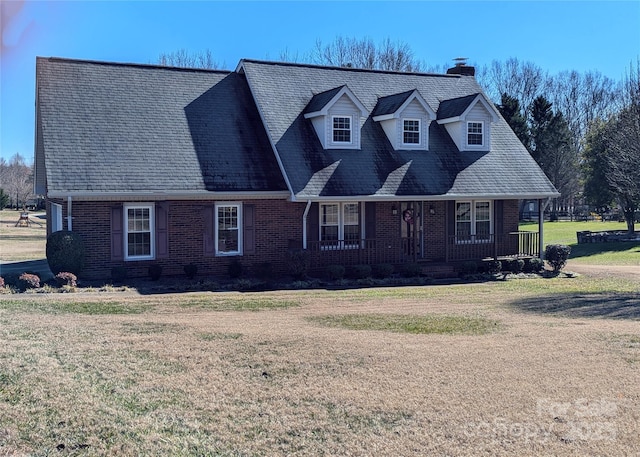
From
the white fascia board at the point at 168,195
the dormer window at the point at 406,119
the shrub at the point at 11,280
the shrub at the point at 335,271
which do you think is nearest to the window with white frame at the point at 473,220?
the dormer window at the point at 406,119

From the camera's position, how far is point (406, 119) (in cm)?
2311

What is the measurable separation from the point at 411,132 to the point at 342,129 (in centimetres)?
277

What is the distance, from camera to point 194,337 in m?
10.1

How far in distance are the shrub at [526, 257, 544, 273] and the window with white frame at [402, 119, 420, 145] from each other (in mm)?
5781

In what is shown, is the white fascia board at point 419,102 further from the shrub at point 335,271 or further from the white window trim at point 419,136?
the shrub at point 335,271

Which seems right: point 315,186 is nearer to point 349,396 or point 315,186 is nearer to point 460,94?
point 460,94

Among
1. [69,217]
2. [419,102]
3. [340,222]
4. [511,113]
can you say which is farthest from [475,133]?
[511,113]

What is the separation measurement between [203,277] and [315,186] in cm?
437

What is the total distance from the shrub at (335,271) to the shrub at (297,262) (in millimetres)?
738

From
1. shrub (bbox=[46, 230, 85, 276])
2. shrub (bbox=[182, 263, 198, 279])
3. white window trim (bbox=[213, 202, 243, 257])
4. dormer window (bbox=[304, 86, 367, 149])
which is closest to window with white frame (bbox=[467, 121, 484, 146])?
dormer window (bbox=[304, 86, 367, 149])

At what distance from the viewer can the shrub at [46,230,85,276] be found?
55.7 ft

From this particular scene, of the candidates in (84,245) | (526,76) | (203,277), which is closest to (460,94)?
(203,277)

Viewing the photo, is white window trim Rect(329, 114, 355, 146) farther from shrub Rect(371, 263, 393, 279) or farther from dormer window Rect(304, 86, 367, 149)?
shrub Rect(371, 263, 393, 279)

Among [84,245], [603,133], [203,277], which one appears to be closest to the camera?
[84,245]
